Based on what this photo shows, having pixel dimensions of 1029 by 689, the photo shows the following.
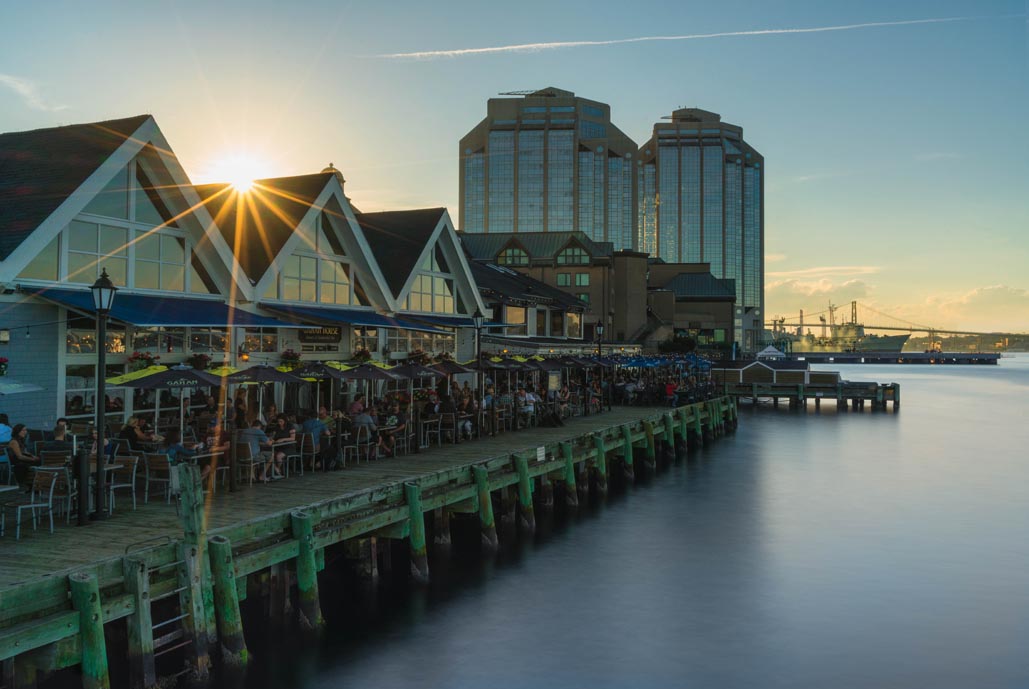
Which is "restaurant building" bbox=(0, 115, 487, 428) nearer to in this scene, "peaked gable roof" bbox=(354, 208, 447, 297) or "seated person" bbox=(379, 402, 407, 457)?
"peaked gable roof" bbox=(354, 208, 447, 297)

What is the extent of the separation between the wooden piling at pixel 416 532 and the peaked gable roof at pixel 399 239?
14651 mm

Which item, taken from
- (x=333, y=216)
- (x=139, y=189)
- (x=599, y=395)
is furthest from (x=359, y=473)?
(x=599, y=395)

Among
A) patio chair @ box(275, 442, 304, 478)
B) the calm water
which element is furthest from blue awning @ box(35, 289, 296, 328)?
the calm water

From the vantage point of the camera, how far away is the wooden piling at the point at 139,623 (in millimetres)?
10805

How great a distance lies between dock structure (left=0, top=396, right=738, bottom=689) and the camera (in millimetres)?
10148

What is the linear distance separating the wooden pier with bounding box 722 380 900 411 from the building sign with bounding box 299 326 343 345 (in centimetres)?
5383

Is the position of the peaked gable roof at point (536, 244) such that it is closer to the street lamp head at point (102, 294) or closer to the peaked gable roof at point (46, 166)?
the peaked gable roof at point (46, 166)

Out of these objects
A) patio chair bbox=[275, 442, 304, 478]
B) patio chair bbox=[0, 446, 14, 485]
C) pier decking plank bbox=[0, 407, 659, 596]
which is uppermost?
patio chair bbox=[0, 446, 14, 485]

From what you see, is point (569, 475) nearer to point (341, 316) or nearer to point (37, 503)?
point (341, 316)

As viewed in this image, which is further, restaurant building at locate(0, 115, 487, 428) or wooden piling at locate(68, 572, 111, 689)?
restaurant building at locate(0, 115, 487, 428)

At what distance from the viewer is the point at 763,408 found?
75.2 m

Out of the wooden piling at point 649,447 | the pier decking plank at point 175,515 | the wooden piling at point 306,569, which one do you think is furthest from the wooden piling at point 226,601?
the wooden piling at point 649,447

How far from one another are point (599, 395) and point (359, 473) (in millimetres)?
22123

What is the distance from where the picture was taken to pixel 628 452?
3253cm
